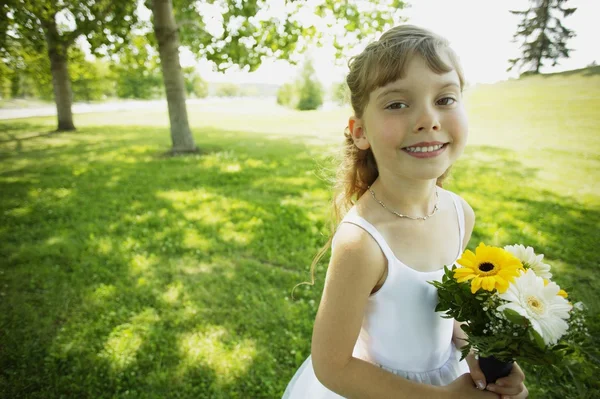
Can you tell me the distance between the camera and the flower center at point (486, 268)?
116 cm

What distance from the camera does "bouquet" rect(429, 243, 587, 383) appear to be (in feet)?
3.38

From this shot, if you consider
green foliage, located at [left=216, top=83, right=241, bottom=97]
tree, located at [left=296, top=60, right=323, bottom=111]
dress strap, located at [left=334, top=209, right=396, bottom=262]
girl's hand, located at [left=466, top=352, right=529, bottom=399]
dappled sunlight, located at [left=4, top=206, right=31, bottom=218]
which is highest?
green foliage, located at [left=216, top=83, right=241, bottom=97]

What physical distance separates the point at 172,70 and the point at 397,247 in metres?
9.96

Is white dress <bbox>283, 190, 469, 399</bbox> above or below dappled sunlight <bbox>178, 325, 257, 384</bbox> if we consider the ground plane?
above

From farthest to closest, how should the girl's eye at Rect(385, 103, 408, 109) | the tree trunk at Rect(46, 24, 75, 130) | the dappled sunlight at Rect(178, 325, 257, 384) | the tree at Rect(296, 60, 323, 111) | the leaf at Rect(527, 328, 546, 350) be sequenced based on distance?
1. the tree at Rect(296, 60, 323, 111)
2. the tree trunk at Rect(46, 24, 75, 130)
3. the dappled sunlight at Rect(178, 325, 257, 384)
4. the girl's eye at Rect(385, 103, 408, 109)
5. the leaf at Rect(527, 328, 546, 350)

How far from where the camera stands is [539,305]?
42.5 inches

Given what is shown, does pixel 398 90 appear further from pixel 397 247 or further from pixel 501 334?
pixel 501 334

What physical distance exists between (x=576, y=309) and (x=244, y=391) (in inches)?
94.8

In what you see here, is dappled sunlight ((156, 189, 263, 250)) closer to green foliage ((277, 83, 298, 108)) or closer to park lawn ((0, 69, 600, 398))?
park lawn ((0, 69, 600, 398))

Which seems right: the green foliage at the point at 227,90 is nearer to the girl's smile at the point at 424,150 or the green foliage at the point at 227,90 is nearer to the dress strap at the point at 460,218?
the dress strap at the point at 460,218

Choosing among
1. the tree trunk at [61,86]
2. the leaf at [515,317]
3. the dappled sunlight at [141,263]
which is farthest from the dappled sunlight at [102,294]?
the tree trunk at [61,86]

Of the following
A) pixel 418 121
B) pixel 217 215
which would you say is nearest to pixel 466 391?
pixel 418 121

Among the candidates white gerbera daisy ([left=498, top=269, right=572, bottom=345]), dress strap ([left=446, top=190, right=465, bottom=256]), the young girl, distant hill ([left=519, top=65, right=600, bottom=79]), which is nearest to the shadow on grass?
dress strap ([left=446, top=190, right=465, bottom=256])

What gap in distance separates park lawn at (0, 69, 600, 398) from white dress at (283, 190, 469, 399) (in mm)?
459
